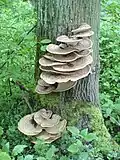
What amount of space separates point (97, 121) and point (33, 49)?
3.23ft

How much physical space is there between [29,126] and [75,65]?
71cm

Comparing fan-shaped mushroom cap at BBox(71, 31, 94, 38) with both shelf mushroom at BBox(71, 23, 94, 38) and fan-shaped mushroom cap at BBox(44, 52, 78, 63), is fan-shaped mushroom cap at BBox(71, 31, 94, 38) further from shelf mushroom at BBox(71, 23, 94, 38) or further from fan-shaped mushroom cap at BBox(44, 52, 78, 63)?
fan-shaped mushroom cap at BBox(44, 52, 78, 63)

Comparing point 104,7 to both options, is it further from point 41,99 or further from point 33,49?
point 41,99

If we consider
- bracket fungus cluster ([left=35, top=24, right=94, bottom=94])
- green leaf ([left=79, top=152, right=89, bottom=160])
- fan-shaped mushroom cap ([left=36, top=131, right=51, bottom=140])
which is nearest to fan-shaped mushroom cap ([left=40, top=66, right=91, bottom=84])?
bracket fungus cluster ([left=35, top=24, right=94, bottom=94])

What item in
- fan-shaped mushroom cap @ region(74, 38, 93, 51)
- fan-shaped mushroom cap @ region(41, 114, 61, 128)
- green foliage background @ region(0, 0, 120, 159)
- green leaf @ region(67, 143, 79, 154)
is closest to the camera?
green leaf @ region(67, 143, 79, 154)

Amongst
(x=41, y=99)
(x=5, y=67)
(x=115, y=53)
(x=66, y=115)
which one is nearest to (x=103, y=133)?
(x=66, y=115)

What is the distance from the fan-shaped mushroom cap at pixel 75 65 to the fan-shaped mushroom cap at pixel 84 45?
105 millimetres

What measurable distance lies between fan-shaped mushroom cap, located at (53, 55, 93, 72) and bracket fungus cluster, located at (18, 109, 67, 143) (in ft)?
1.70

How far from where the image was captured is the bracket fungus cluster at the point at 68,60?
284 cm

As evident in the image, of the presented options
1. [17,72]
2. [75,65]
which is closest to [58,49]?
[75,65]

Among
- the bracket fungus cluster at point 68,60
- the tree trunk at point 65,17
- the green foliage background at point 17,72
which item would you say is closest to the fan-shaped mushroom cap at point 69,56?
the bracket fungus cluster at point 68,60

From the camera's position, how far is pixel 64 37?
9.73 ft

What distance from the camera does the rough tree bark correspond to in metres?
3.05

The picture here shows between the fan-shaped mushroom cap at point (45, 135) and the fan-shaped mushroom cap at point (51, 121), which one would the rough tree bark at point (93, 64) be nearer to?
the fan-shaped mushroom cap at point (51, 121)
